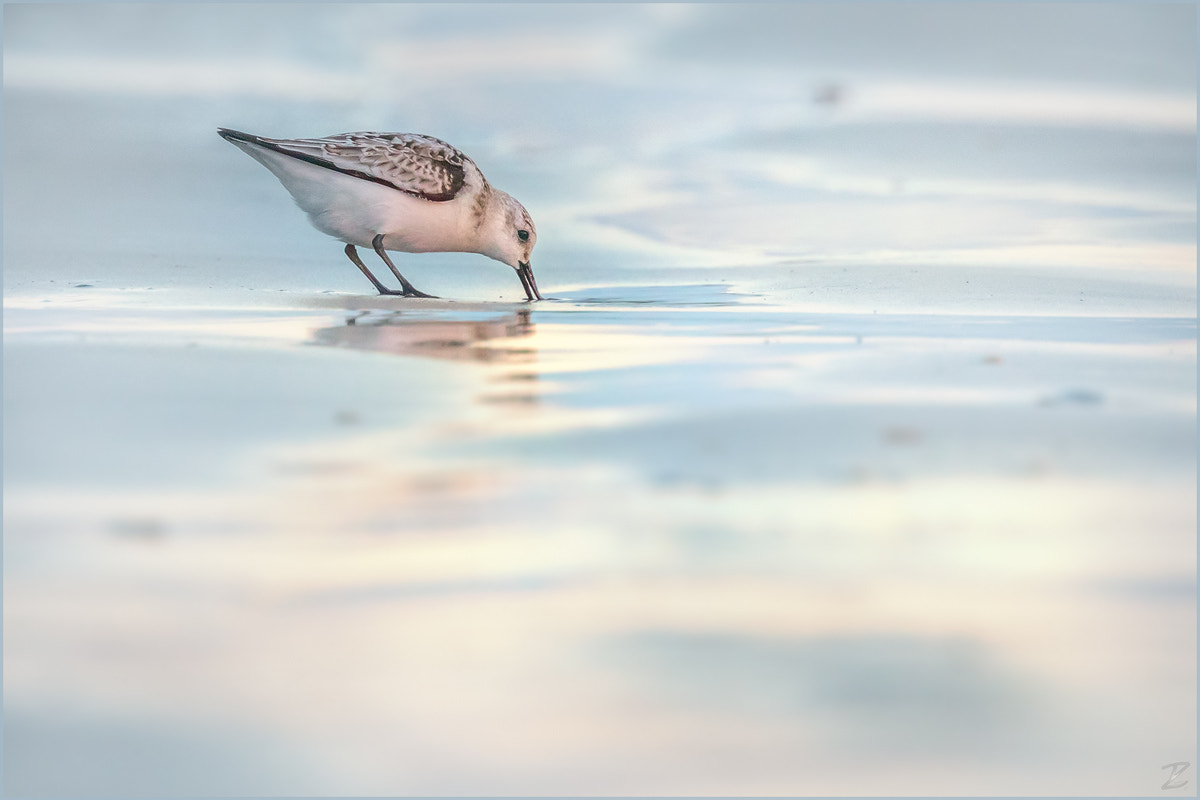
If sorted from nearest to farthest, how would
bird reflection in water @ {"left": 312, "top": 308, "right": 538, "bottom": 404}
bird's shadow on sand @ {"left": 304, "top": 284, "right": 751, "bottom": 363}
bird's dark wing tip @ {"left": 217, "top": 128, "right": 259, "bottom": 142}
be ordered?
bird reflection in water @ {"left": 312, "top": 308, "right": 538, "bottom": 404} < bird's shadow on sand @ {"left": 304, "top": 284, "right": 751, "bottom": 363} < bird's dark wing tip @ {"left": 217, "top": 128, "right": 259, "bottom": 142}

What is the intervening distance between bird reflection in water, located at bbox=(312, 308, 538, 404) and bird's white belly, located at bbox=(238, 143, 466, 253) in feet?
2.87

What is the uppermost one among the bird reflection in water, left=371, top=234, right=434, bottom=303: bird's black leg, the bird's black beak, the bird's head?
the bird's head

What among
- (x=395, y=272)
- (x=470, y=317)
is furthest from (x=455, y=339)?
(x=395, y=272)

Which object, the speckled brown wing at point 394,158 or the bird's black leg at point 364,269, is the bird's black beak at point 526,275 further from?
the bird's black leg at point 364,269

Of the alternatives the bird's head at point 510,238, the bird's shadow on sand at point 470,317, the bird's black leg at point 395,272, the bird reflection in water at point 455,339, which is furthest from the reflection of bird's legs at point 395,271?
the bird reflection in water at point 455,339

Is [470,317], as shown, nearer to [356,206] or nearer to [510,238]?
[356,206]

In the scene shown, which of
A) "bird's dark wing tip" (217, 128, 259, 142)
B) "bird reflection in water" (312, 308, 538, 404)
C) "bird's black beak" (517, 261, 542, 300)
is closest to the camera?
"bird reflection in water" (312, 308, 538, 404)

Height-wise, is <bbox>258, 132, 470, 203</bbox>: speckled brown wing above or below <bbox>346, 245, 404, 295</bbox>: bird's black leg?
above

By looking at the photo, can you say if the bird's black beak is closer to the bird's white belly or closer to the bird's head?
the bird's head

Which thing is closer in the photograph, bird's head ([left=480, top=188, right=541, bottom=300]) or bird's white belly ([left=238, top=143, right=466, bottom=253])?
bird's white belly ([left=238, top=143, right=466, bottom=253])

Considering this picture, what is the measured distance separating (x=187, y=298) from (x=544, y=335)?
131 cm

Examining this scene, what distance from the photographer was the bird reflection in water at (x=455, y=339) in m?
2.73

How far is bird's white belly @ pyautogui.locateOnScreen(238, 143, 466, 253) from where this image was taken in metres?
4.59

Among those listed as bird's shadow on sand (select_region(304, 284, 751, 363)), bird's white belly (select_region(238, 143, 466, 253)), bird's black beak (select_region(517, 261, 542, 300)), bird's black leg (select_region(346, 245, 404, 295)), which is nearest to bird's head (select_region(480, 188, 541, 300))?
bird's black beak (select_region(517, 261, 542, 300))
